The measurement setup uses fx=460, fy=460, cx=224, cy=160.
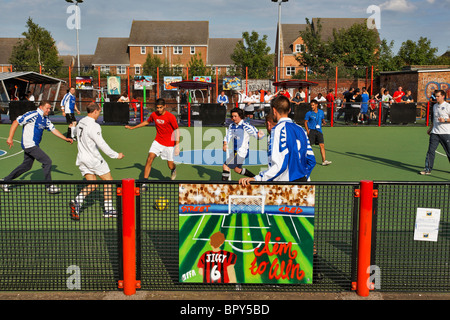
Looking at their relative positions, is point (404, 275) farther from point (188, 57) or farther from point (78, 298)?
point (188, 57)

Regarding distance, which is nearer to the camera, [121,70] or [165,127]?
[165,127]

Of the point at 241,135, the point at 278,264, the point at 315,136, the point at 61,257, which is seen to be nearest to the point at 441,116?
the point at 315,136

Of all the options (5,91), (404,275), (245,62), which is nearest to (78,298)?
(404,275)

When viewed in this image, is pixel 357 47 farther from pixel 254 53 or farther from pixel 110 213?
pixel 110 213

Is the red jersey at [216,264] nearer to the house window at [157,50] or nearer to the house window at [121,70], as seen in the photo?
the house window at [157,50]

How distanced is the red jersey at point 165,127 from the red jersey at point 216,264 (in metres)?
5.68

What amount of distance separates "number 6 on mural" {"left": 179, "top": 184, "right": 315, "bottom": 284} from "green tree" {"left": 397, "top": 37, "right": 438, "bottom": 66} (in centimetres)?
4757

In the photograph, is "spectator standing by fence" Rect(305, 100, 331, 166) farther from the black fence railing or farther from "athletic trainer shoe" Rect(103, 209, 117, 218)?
"athletic trainer shoe" Rect(103, 209, 117, 218)

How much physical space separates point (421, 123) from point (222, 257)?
25.4 metres

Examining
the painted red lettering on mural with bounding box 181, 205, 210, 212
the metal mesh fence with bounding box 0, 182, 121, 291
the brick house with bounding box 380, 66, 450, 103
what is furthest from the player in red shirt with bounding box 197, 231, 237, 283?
the brick house with bounding box 380, 66, 450, 103

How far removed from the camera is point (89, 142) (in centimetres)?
784

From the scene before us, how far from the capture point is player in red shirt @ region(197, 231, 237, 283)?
4.69 m

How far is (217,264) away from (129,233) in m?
0.96

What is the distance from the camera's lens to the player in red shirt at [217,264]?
4.69 meters
